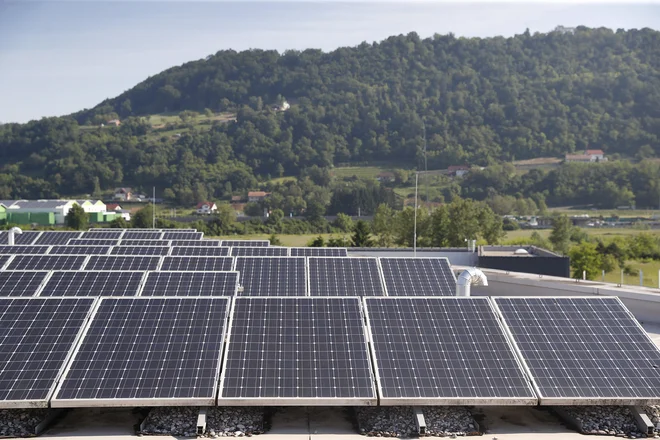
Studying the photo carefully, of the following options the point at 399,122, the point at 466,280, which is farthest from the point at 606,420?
the point at 399,122

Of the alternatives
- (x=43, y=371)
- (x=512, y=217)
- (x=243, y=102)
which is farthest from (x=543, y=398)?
(x=243, y=102)

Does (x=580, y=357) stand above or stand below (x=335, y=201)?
above

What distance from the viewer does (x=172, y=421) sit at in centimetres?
1298

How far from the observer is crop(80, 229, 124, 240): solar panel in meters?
37.8

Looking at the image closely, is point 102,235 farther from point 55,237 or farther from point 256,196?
point 256,196

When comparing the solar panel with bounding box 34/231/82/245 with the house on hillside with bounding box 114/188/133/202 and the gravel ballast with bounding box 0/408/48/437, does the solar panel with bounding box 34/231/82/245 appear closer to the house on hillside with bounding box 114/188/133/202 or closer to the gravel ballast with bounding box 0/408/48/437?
the gravel ballast with bounding box 0/408/48/437

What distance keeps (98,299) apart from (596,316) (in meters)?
9.85

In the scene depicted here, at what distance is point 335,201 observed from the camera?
99438 mm

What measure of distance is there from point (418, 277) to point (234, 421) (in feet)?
32.9

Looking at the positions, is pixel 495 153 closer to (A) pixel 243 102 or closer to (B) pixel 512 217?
(B) pixel 512 217

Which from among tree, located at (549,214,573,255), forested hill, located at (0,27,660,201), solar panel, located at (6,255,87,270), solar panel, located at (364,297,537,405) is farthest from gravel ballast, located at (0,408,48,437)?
forested hill, located at (0,27,660,201)

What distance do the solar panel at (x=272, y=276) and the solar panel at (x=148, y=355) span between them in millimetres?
6282

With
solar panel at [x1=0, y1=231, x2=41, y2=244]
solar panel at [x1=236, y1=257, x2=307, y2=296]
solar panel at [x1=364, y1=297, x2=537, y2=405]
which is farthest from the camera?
solar panel at [x1=0, y1=231, x2=41, y2=244]

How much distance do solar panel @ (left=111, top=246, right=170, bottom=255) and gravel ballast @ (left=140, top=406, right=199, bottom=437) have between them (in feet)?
53.6
